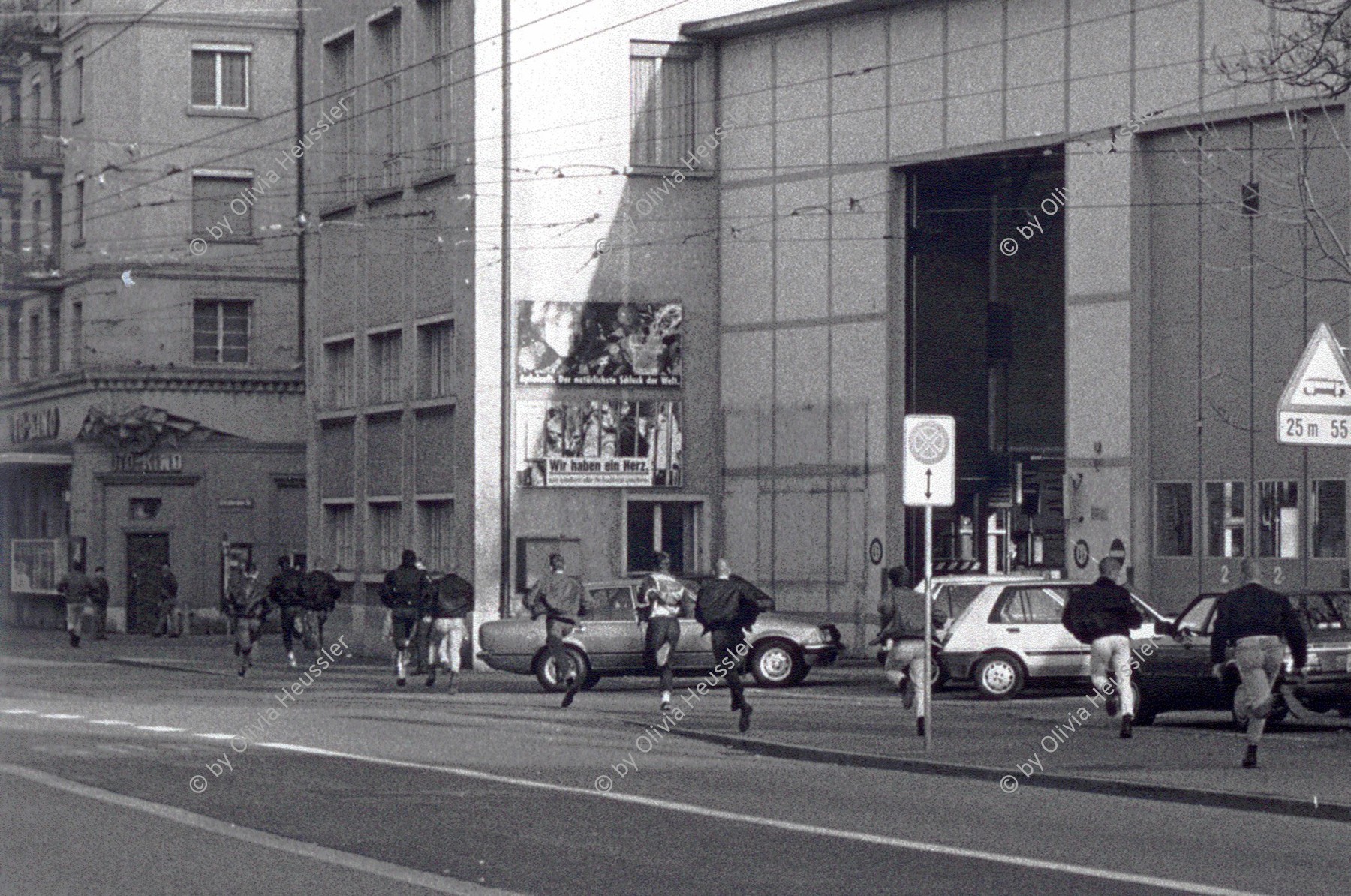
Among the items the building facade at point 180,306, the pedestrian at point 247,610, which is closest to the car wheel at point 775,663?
the pedestrian at point 247,610

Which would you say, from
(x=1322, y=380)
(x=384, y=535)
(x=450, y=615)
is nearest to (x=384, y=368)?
(x=384, y=535)

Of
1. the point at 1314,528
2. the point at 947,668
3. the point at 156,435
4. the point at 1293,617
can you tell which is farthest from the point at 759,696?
the point at 156,435

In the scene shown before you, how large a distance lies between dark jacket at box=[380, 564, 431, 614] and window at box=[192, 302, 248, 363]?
24.6 meters

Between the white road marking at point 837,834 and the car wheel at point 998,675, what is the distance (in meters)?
11.0

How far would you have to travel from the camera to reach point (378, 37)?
44344 mm

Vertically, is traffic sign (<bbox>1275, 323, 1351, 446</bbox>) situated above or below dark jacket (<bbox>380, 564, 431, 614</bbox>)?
above

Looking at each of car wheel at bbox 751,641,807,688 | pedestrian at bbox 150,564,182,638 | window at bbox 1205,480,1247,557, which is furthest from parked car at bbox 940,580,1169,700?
pedestrian at bbox 150,564,182,638

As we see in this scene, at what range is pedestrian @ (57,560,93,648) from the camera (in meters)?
49.5

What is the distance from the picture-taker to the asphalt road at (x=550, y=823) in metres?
12.1

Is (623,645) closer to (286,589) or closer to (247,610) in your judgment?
(247,610)

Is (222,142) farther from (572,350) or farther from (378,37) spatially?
(572,350)

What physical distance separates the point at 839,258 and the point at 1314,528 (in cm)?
976

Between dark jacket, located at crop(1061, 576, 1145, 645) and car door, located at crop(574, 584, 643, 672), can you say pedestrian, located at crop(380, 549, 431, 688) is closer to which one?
car door, located at crop(574, 584, 643, 672)

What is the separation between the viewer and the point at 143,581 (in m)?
56.9
